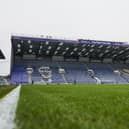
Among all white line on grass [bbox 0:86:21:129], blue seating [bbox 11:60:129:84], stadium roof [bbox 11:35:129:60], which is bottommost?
blue seating [bbox 11:60:129:84]

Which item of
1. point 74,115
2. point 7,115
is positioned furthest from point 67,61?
point 74,115

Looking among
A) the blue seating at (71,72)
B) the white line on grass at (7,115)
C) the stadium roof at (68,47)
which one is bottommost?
the blue seating at (71,72)

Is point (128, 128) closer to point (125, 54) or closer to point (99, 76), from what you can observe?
point (99, 76)

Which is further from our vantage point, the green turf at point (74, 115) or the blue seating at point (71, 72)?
the blue seating at point (71, 72)

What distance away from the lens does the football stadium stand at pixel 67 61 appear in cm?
4103

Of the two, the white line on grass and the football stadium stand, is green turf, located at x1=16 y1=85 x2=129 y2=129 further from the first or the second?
the football stadium stand

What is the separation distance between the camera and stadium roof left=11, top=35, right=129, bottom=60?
39.4 metres

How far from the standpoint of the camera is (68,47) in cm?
4341

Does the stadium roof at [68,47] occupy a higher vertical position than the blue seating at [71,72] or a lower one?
higher

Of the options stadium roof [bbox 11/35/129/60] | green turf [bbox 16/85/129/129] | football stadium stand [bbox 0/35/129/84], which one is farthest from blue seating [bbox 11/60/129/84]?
green turf [bbox 16/85/129/129]

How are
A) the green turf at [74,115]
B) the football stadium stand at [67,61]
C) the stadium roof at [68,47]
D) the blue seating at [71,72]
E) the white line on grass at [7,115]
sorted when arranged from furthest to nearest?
1. the blue seating at [71,72]
2. the football stadium stand at [67,61]
3. the stadium roof at [68,47]
4. the white line on grass at [7,115]
5. the green turf at [74,115]

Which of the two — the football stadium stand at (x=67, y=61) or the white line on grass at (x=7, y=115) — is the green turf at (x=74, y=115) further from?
the football stadium stand at (x=67, y=61)

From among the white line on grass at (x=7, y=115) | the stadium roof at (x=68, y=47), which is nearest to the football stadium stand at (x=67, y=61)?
the stadium roof at (x=68, y=47)

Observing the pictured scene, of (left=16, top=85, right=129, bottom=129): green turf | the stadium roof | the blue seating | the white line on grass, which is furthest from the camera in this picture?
the blue seating
